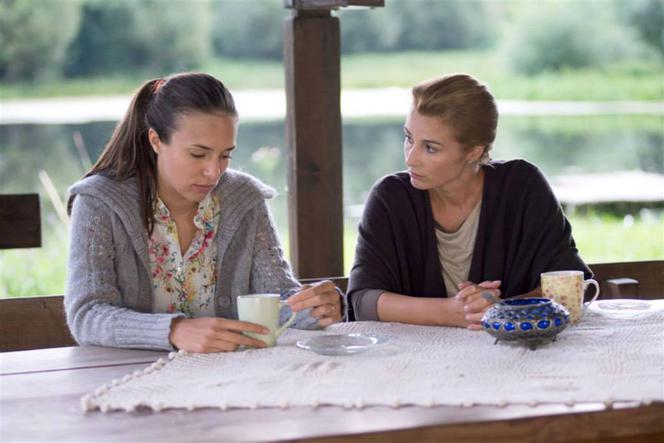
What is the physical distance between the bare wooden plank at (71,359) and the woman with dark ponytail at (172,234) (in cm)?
3

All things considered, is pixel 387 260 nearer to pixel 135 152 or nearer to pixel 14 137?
pixel 135 152

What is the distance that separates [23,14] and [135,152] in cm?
695

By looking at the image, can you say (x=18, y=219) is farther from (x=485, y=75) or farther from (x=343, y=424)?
(x=485, y=75)

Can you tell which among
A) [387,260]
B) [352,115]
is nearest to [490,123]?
[387,260]

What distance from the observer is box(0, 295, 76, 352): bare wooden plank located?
2.38 m

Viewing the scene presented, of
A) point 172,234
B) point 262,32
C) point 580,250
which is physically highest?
point 262,32

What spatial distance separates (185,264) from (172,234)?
3.0 inches

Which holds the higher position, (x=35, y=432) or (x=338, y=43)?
(x=338, y=43)

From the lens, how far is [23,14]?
346 inches

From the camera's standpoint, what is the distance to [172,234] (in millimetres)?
2396

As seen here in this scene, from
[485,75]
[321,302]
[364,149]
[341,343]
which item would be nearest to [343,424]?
[341,343]

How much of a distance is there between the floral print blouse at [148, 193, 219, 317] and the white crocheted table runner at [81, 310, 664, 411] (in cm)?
40

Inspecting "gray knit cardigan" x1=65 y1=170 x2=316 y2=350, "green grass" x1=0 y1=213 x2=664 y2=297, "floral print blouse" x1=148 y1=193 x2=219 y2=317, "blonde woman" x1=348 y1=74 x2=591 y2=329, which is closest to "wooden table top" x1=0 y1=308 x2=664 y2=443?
"gray knit cardigan" x1=65 y1=170 x2=316 y2=350

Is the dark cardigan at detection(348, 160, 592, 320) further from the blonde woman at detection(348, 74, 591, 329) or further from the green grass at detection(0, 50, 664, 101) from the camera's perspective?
the green grass at detection(0, 50, 664, 101)
